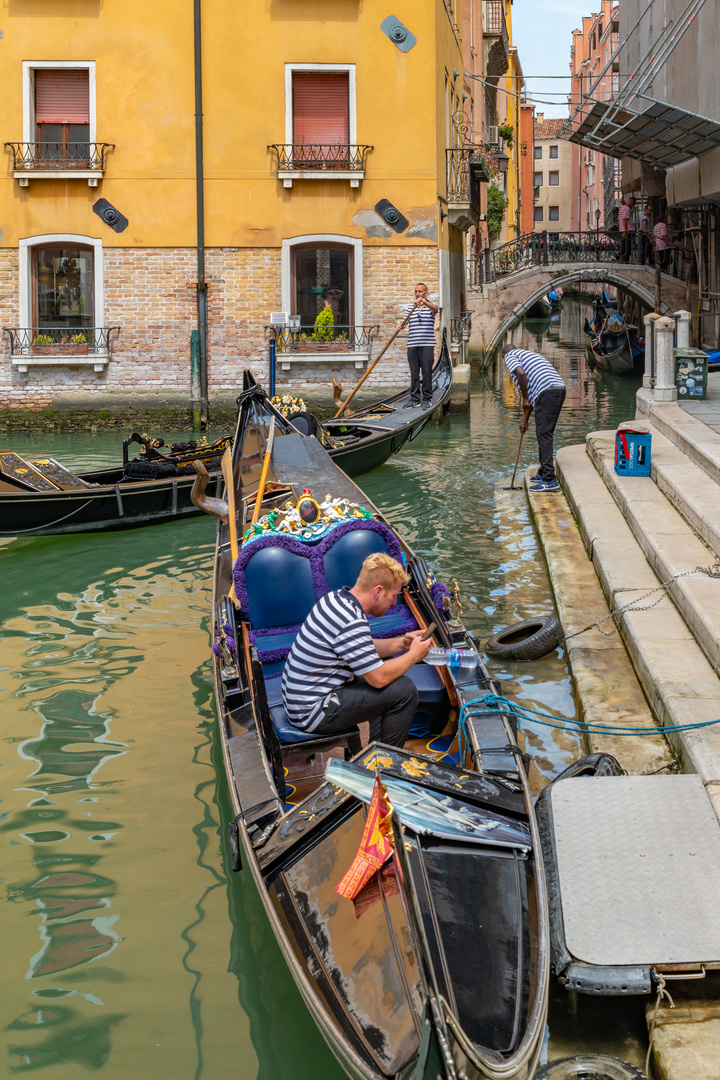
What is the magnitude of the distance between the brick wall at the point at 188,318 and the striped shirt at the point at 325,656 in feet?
30.1

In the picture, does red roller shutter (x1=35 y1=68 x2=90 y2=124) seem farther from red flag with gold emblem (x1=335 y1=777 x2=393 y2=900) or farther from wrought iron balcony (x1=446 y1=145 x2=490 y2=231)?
red flag with gold emblem (x1=335 y1=777 x2=393 y2=900)

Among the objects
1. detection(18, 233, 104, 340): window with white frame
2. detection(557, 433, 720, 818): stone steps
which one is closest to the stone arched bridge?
detection(18, 233, 104, 340): window with white frame

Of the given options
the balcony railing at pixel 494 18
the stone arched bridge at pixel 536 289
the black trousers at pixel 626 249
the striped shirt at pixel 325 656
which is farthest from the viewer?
the balcony railing at pixel 494 18

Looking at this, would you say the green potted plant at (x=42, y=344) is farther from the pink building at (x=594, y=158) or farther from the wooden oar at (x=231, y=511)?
the pink building at (x=594, y=158)

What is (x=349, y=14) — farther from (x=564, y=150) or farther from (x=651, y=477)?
(x=564, y=150)

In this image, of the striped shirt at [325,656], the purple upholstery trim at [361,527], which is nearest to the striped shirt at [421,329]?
the purple upholstery trim at [361,527]

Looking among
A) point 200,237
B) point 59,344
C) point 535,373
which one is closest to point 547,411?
point 535,373

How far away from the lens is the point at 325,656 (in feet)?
9.55

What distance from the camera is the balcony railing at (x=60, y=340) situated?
11.8 meters

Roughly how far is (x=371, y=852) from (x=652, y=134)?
13.2 meters

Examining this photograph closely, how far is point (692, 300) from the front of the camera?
56.4ft

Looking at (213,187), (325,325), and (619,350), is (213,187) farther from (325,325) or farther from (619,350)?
(619,350)

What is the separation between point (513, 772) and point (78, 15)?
36.4 ft

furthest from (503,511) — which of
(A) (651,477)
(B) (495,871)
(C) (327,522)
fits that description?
(B) (495,871)
